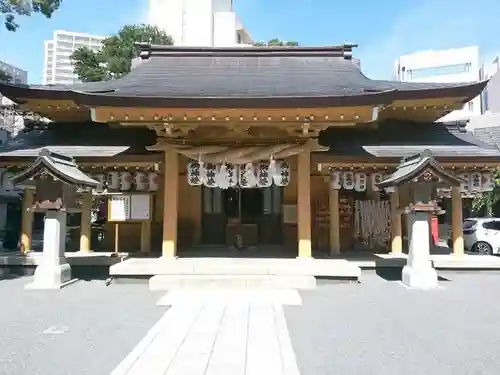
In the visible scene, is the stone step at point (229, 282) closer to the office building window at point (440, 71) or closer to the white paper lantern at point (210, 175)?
the white paper lantern at point (210, 175)

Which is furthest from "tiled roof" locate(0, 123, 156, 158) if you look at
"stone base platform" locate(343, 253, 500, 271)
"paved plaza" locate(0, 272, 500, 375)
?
"stone base platform" locate(343, 253, 500, 271)

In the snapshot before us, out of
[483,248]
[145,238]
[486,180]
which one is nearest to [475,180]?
[486,180]

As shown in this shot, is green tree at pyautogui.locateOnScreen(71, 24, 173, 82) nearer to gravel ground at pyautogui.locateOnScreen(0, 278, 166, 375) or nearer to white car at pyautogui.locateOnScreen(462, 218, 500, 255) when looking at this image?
white car at pyautogui.locateOnScreen(462, 218, 500, 255)

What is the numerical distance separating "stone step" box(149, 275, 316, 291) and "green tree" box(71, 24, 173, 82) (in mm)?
23735

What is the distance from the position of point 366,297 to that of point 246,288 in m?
2.26

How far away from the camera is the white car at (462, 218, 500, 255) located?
1541 cm

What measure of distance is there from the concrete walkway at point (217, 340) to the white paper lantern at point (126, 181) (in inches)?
162

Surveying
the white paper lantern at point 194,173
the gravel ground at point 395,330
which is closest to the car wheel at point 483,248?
the gravel ground at point 395,330

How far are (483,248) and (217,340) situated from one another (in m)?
13.7

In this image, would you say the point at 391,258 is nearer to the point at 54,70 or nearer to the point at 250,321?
the point at 250,321

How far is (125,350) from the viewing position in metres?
4.96

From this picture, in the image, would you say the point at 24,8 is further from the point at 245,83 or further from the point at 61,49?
the point at 61,49

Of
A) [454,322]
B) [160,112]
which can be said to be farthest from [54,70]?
Result: [454,322]

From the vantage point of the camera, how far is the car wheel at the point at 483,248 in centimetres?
1551
